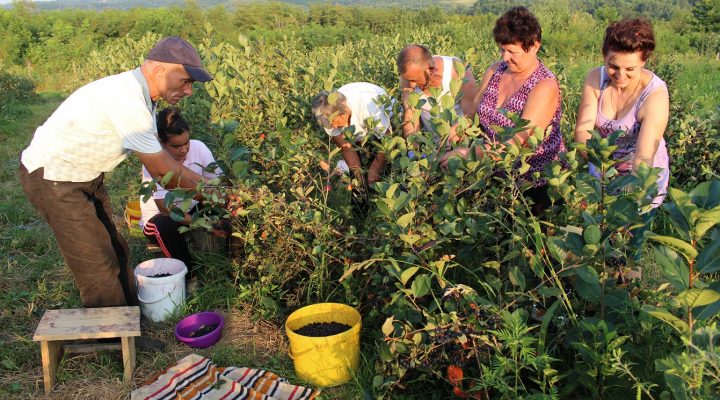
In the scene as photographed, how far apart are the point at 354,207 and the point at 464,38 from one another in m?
12.6

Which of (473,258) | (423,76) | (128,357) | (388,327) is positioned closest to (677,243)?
(388,327)

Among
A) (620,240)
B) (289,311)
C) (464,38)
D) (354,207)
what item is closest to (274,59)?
(354,207)

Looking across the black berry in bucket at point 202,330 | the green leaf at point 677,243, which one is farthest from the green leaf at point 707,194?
the black berry in bucket at point 202,330

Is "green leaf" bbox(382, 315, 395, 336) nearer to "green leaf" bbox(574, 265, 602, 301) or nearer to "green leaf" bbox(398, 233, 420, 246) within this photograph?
"green leaf" bbox(398, 233, 420, 246)

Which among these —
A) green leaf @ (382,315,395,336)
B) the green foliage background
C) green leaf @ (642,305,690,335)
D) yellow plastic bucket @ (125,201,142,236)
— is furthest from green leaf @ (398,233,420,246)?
yellow plastic bucket @ (125,201,142,236)

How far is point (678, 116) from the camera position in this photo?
5016mm

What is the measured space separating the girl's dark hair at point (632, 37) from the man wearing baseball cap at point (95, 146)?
1941mm

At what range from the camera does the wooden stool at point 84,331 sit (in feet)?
8.93

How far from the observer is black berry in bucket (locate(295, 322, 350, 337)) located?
2727 mm

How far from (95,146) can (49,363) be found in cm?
111

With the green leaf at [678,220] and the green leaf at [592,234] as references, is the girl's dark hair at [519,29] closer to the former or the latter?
the green leaf at [592,234]

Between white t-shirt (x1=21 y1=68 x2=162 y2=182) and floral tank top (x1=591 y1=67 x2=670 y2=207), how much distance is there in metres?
2.18

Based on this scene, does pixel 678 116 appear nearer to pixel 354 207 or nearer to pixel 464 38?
pixel 354 207

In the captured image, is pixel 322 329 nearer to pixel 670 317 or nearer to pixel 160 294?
pixel 160 294
